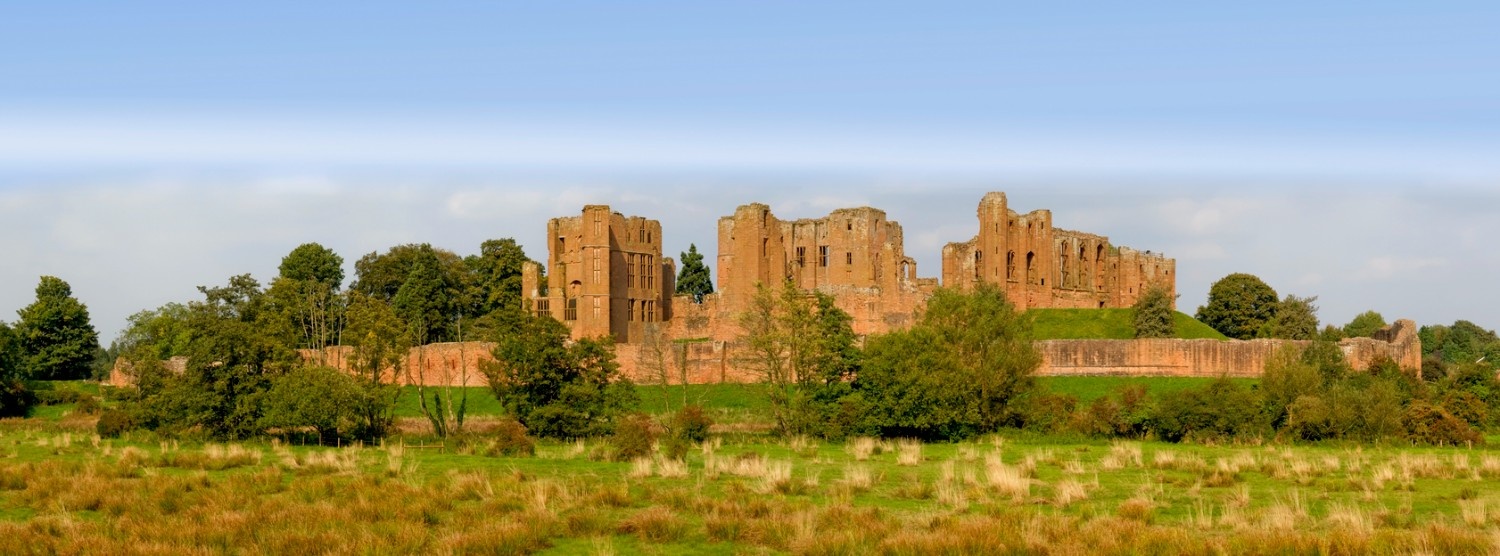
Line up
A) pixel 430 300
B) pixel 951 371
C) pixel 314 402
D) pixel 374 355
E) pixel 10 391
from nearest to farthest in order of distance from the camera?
pixel 314 402 → pixel 951 371 → pixel 374 355 → pixel 10 391 → pixel 430 300

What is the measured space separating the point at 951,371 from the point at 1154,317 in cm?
3361

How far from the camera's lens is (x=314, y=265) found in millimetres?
86625

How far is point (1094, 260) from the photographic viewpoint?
85.2 meters

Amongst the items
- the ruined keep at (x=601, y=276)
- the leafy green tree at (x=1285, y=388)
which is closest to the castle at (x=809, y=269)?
the ruined keep at (x=601, y=276)

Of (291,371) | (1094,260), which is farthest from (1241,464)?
(1094,260)

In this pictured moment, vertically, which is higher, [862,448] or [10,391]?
[10,391]

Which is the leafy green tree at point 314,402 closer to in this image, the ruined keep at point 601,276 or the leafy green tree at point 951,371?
the leafy green tree at point 951,371

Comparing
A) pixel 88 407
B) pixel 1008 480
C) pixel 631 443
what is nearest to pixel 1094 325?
pixel 88 407

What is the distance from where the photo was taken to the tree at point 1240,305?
79562mm

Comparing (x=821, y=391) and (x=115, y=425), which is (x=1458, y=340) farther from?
(x=115, y=425)

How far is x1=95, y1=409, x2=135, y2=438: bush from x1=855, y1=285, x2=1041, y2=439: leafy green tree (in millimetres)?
19274

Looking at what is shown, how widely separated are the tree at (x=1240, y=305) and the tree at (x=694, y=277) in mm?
30420

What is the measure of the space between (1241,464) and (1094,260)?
6075cm

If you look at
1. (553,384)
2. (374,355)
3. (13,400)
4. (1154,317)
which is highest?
(1154,317)
